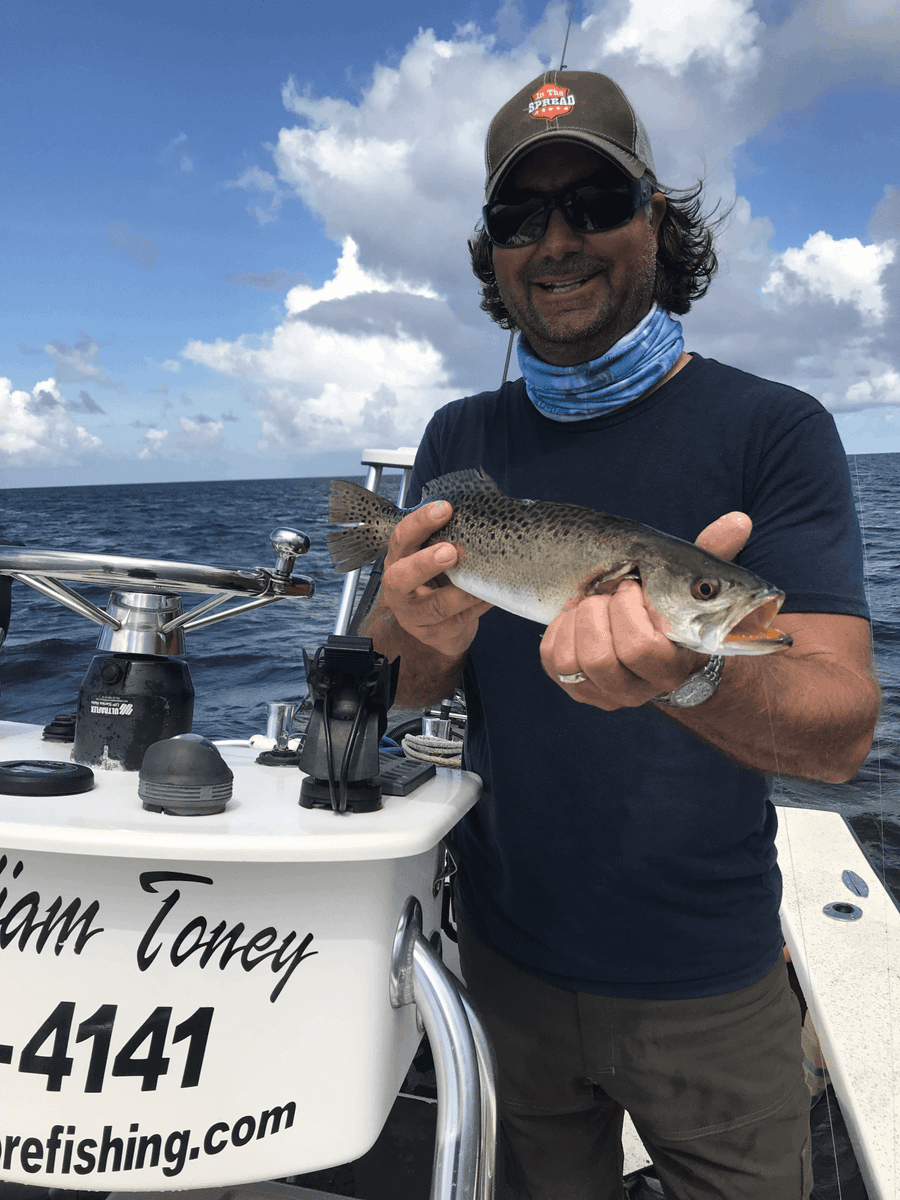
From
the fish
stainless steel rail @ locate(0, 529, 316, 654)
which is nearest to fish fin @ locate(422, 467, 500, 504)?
the fish

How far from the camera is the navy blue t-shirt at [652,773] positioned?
2010mm

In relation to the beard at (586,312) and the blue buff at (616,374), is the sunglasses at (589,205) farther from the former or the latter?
the blue buff at (616,374)

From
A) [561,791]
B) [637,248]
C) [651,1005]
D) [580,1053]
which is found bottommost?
[580,1053]

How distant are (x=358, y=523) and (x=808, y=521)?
3.60ft

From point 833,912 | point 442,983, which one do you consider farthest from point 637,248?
point 833,912

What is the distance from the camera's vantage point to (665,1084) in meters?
2.04

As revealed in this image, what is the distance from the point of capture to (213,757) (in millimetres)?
1469

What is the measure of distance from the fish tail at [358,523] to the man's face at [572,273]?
64 cm

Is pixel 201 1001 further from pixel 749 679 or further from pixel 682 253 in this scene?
pixel 682 253

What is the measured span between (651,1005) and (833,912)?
247 cm

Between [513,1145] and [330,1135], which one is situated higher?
[330,1135]

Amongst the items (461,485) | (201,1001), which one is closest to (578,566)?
(461,485)

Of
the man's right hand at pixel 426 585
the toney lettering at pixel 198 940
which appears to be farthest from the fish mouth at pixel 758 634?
the toney lettering at pixel 198 940

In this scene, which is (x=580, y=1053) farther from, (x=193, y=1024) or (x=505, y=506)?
(x=505, y=506)
